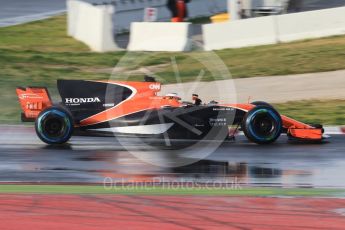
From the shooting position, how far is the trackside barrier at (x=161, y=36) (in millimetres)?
23250

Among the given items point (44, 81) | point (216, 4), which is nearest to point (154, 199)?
point (44, 81)

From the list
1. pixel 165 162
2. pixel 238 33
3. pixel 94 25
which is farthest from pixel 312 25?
pixel 165 162

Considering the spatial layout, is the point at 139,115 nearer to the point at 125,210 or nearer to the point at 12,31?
the point at 125,210

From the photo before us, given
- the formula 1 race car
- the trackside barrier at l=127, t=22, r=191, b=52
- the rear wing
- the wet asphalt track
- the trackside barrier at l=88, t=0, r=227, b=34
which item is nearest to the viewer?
the wet asphalt track

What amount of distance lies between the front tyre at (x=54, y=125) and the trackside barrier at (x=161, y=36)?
1043 centimetres

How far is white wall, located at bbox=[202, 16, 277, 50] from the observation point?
23344 millimetres

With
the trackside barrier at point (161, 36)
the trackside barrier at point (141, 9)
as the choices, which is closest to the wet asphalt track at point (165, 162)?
Result: the trackside barrier at point (161, 36)

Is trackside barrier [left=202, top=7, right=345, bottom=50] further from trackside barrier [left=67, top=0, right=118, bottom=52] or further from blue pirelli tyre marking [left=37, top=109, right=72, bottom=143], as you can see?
blue pirelli tyre marking [left=37, top=109, right=72, bottom=143]

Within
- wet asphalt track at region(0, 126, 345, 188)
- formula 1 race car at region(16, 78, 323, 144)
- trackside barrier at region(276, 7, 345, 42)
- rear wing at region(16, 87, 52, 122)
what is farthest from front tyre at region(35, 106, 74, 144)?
trackside barrier at region(276, 7, 345, 42)

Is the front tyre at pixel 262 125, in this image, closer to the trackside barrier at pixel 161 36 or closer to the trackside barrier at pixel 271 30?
the trackside barrier at pixel 161 36

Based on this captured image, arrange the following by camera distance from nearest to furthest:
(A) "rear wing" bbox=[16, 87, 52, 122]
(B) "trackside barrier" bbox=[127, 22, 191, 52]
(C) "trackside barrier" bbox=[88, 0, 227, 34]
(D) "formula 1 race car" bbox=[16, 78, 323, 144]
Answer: (D) "formula 1 race car" bbox=[16, 78, 323, 144], (A) "rear wing" bbox=[16, 87, 52, 122], (B) "trackside barrier" bbox=[127, 22, 191, 52], (C) "trackside barrier" bbox=[88, 0, 227, 34]

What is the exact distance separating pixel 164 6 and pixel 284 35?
7535 millimetres

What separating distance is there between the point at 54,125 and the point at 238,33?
438 inches

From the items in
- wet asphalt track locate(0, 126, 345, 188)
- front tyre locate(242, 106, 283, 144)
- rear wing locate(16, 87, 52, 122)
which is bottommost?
wet asphalt track locate(0, 126, 345, 188)
